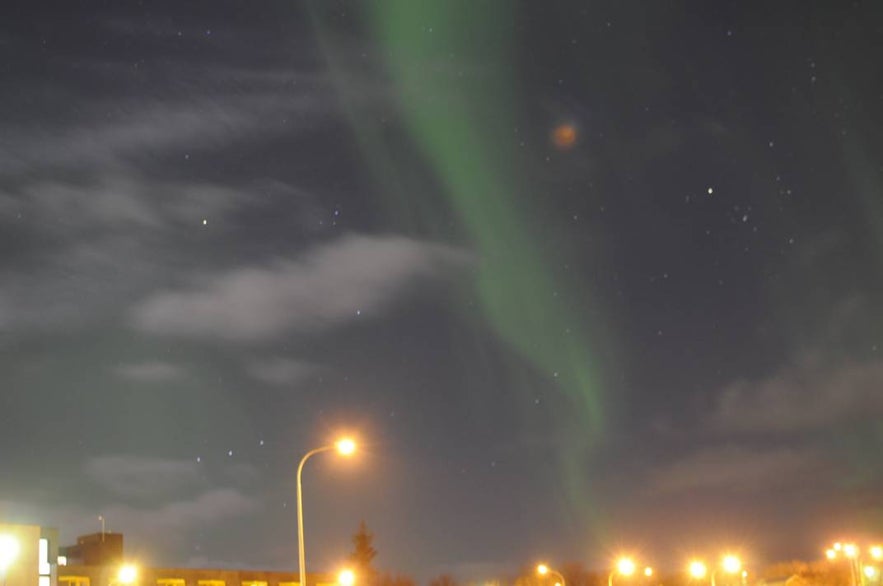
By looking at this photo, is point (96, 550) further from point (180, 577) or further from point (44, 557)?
point (44, 557)

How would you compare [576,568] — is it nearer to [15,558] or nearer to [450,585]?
[450,585]

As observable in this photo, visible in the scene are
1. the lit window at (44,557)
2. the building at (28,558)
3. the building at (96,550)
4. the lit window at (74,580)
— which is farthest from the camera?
the building at (96,550)

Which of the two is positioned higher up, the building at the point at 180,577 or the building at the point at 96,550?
the building at the point at 96,550

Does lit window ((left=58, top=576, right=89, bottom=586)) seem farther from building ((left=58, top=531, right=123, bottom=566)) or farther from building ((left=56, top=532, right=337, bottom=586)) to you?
building ((left=58, top=531, right=123, bottom=566))

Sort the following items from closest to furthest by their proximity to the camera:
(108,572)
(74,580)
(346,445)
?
(346,445) → (74,580) → (108,572)

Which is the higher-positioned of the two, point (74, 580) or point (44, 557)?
point (74, 580)

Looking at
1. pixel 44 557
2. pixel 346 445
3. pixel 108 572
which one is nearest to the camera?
pixel 346 445

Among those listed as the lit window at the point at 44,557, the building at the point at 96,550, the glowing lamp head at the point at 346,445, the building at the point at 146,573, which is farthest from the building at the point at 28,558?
the building at the point at 96,550

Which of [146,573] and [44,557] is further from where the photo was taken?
[146,573]

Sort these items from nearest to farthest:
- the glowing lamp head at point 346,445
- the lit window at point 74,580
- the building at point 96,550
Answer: the glowing lamp head at point 346,445, the lit window at point 74,580, the building at point 96,550

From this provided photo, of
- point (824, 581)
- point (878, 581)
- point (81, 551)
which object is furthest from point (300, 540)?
point (824, 581)

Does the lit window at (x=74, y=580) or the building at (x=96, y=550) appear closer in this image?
the lit window at (x=74, y=580)

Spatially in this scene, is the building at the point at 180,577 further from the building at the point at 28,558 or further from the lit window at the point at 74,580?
the building at the point at 28,558

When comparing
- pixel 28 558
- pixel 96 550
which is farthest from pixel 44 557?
pixel 96 550
